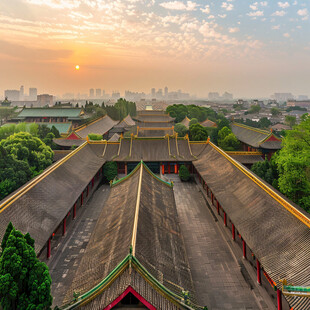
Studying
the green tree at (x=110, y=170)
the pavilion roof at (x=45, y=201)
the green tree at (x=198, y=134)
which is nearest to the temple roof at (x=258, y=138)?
the green tree at (x=198, y=134)

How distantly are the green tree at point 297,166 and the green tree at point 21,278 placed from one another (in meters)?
20.0

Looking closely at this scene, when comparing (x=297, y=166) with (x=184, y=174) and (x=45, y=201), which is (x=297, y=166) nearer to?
(x=184, y=174)

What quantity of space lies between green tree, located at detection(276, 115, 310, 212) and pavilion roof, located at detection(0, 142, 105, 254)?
59.0ft

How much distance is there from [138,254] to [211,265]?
28.1 feet

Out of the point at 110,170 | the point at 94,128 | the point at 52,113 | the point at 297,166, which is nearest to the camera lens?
the point at 297,166

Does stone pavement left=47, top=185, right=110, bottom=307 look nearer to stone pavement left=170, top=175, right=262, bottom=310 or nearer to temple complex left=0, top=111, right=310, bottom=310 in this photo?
temple complex left=0, top=111, right=310, bottom=310

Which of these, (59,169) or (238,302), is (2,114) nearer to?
(59,169)

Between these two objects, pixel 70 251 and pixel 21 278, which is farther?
pixel 70 251

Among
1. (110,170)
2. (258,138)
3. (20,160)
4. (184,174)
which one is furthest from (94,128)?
(258,138)

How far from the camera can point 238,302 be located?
13.4 meters

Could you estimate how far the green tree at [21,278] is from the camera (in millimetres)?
7566

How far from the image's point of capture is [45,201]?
17641mm

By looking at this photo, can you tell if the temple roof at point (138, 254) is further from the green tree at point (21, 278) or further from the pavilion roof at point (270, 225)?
the pavilion roof at point (270, 225)

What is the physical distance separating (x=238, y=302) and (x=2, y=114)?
79378mm
